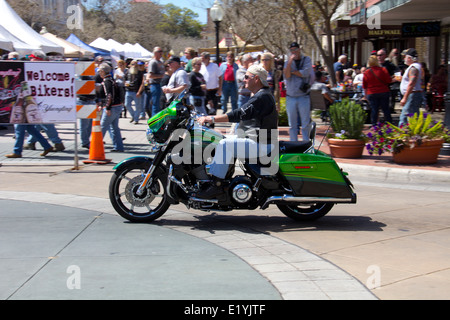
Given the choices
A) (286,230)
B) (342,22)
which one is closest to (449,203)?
(286,230)

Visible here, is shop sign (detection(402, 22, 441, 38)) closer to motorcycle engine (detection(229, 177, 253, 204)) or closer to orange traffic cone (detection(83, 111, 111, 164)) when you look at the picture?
orange traffic cone (detection(83, 111, 111, 164))

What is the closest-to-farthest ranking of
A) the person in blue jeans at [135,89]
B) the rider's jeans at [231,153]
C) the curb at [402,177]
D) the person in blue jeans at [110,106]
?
the rider's jeans at [231,153] → the curb at [402,177] → the person in blue jeans at [110,106] → the person in blue jeans at [135,89]

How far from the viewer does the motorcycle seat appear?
681cm

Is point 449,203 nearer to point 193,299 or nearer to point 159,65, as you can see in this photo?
point 193,299

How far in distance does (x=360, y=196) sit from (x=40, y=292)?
514 cm

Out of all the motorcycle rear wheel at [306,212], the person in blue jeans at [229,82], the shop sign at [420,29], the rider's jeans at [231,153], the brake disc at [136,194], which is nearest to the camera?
the rider's jeans at [231,153]

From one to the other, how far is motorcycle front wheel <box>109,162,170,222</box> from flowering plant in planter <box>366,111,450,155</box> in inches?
184

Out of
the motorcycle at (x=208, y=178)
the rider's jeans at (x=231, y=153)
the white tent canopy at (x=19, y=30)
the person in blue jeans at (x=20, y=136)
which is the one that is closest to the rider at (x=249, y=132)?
the rider's jeans at (x=231, y=153)

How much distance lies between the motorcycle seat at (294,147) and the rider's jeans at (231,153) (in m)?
0.30

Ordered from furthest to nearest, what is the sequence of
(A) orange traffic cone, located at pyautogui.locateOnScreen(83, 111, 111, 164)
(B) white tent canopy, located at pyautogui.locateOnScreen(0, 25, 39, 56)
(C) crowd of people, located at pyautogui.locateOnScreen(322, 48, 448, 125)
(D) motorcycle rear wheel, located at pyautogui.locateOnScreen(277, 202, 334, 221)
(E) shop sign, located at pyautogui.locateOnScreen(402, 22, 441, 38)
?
(B) white tent canopy, located at pyautogui.locateOnScreen(0, 25, 39, 56) → (E) shop sign, located at pyautogui.locateOnScreen(402, 22, 441, 38) → (C) crowd of people, located at pyautogui.locateOnScreen(322, 48, 448, 125) → (A) orange traffic cone, located at pyautogui.locateOnScreen(83, 111, 111, 164) → (D) motorcycle rear wheel, located at pyautogui.locateOnScreen(277, 202, 334, 221)

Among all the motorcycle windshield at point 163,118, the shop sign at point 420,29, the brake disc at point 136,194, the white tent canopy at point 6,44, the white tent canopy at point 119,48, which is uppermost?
the white tent canopy at point 119,48

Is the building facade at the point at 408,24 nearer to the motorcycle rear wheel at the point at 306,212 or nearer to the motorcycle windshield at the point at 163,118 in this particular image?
the motorcycle rear wheel at the point at 306,212

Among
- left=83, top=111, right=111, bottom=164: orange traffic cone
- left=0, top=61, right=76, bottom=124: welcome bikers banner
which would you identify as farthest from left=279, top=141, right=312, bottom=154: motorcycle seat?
left=0, top=61, right=76, bottom=124: welcome bikers banner

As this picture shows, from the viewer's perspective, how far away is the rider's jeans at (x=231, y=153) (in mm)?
6539
